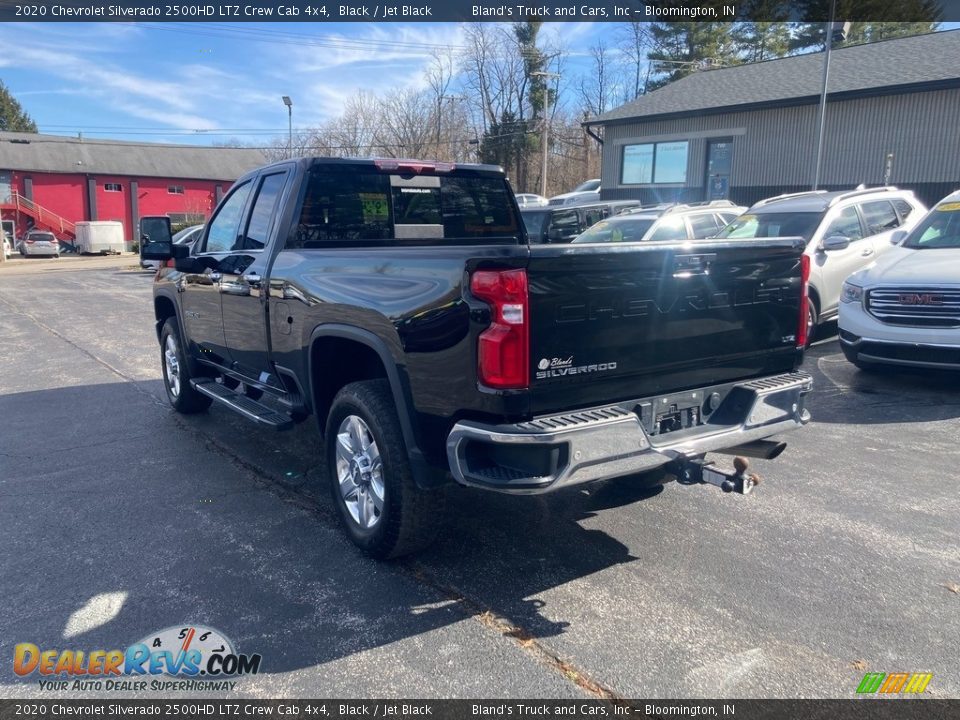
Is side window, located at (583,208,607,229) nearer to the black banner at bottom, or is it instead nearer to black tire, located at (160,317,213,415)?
black tire, located at (160,317,213,415)

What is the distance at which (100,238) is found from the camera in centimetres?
4522

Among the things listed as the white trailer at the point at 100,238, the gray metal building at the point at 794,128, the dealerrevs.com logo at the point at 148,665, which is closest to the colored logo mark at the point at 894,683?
the dealerrevs.com logo at the point at 148,665

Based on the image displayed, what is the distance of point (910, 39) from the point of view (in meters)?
24.0

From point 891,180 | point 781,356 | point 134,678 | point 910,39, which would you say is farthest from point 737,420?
point 910,39

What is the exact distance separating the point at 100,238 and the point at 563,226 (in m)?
37.4

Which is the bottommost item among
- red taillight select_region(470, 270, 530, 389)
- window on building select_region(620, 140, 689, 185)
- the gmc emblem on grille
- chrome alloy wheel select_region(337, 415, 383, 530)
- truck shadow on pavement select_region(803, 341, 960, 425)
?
truck shadow on pavement select_region(803, 341, 960, 425)

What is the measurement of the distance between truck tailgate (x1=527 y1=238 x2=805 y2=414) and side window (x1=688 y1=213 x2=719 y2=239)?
27.6 feet

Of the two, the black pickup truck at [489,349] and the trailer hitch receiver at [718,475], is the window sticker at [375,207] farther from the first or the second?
the trailer hitch receiver at [718,475]

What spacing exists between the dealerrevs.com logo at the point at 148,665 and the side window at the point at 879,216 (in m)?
9.66

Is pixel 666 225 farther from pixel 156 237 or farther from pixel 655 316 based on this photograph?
pixel 655 316

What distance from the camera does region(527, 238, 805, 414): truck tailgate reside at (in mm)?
3270

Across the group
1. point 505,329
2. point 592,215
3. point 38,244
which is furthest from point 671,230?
point 38,244

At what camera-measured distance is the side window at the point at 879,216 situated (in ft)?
33.3

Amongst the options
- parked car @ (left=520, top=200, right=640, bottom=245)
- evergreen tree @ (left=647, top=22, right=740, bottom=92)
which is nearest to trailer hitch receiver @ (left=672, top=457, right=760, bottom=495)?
parked car @ (left=520, top=200, right=640, bottom=245)
